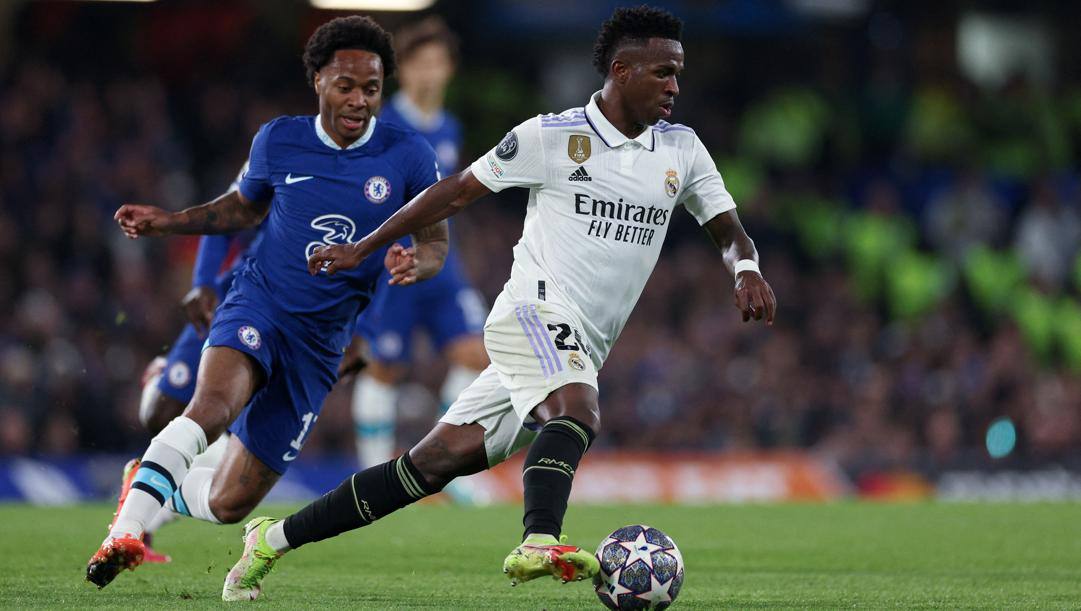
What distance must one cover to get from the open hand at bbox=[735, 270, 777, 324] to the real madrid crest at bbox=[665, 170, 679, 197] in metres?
0.51

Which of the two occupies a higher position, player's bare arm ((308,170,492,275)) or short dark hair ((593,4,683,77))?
short dark hair ((593,4,683,77))

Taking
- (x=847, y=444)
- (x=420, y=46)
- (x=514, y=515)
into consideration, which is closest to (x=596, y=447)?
(x=847, y=444)

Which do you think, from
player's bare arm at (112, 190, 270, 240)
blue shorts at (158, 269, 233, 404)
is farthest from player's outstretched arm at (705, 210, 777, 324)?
blue shorts at (158, 269, 233, 404)

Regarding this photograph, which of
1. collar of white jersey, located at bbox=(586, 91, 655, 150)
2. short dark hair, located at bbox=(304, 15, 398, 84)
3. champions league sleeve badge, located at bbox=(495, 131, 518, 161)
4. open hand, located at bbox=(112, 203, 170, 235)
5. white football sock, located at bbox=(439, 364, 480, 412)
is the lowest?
white football sock, located at bbox=(439, 364, 480, 412)

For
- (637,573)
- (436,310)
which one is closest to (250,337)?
(637,573)

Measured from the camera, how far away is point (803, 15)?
21625 mm

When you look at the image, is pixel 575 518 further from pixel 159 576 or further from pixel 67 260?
pixel 67 260

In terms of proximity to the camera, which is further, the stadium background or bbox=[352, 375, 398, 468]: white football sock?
the stadium background

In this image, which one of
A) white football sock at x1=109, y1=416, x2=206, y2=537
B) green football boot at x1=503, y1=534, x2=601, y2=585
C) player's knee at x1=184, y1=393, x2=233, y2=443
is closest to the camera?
green football boot at x1=503, y1=534, x2=601, y2=585

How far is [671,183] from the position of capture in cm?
612

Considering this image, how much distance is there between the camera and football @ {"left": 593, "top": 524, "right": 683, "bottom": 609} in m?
5.30

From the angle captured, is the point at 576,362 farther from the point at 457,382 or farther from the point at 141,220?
the point at 457,382

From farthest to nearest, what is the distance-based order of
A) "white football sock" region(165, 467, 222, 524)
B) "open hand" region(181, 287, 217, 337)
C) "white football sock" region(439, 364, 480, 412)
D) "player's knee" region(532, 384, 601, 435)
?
"white football sock" region(439, 364, 480, 412)
"open hand" region(181, 287, 217, 337)
"white football sock" region(165, 467, 222, 524)
"player's knee" region(532, 384, 601, 435)

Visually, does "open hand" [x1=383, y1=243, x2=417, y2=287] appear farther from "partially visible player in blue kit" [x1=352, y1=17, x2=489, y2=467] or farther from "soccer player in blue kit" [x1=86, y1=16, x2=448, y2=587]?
"partially visible player in blue kit" [x1=352, y1=17, x2=489, y2=467]
